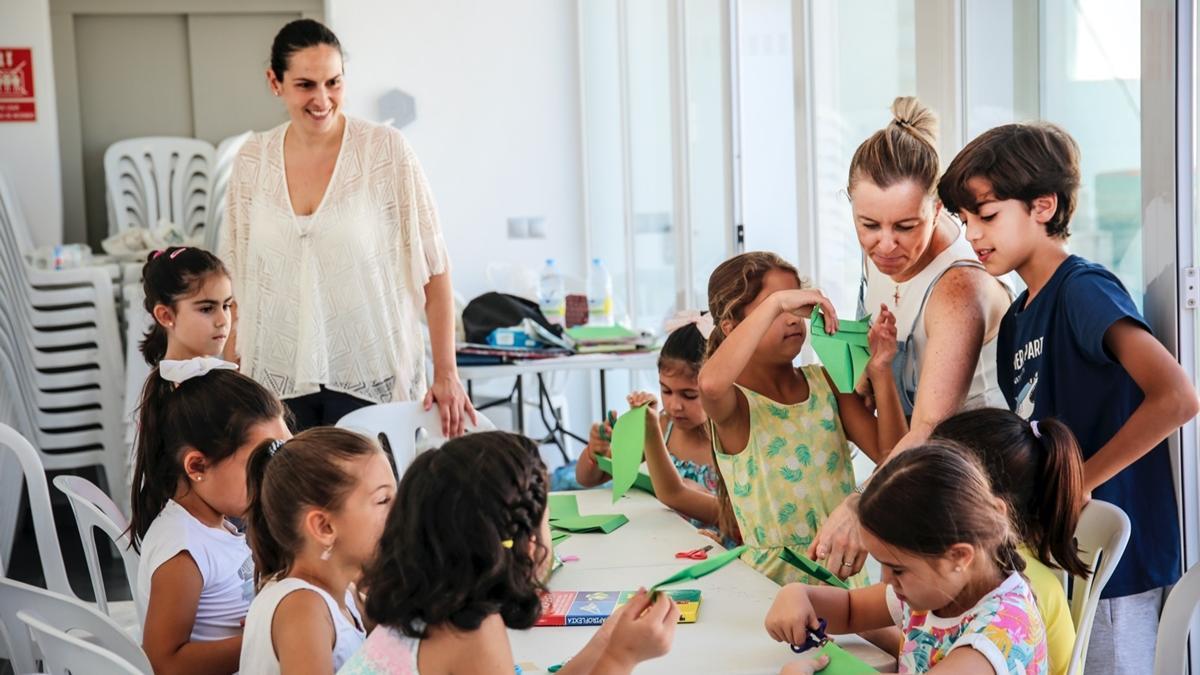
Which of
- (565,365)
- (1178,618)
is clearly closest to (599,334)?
(565,365)

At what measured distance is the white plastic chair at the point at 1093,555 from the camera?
1774 mm

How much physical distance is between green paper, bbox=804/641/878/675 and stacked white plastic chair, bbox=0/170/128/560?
463cm

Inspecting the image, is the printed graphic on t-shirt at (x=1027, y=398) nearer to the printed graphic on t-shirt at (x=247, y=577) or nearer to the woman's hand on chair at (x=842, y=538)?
the woman's hand on chair at (x=842, y=538)

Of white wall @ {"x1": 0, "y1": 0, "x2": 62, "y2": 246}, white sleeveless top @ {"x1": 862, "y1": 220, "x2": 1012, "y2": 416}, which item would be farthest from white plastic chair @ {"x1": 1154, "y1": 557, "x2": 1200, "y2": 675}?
white wall @ {"x1": 0, "y1": 0, "x2": 62, "y2": 246}

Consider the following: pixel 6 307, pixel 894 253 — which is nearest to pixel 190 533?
pixel 894 253

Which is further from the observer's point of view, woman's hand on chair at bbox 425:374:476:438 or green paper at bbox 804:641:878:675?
woman's hand on chair at bbox 425:374:476:438

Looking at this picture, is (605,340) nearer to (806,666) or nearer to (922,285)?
(922,285)

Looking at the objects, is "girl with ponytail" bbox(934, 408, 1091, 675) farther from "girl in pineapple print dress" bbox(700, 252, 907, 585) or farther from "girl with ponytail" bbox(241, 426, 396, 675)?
"girl with ponytail" bbox(241, 426, 396, 675)

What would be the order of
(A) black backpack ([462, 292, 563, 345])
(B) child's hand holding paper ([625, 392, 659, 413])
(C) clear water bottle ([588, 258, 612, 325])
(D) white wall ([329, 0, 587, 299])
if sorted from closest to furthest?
(B) child's hand holding paper ([625, 392, 659, 413]) → (A) black backpack ([462, 292, 563, 345]) → (C) clear water bottle ([588, 258, 612, 325]) → (D) white wall ([329, 0, 587, 299])

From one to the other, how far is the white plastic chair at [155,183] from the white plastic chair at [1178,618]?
6678 mm

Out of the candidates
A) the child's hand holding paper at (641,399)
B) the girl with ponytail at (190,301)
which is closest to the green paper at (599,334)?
the girl with ponytail at (190,301)

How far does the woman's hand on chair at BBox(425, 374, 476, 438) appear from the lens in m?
3.12

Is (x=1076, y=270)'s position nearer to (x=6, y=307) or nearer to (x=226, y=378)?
(x=226, y=378)

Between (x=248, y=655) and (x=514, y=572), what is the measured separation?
48cm
